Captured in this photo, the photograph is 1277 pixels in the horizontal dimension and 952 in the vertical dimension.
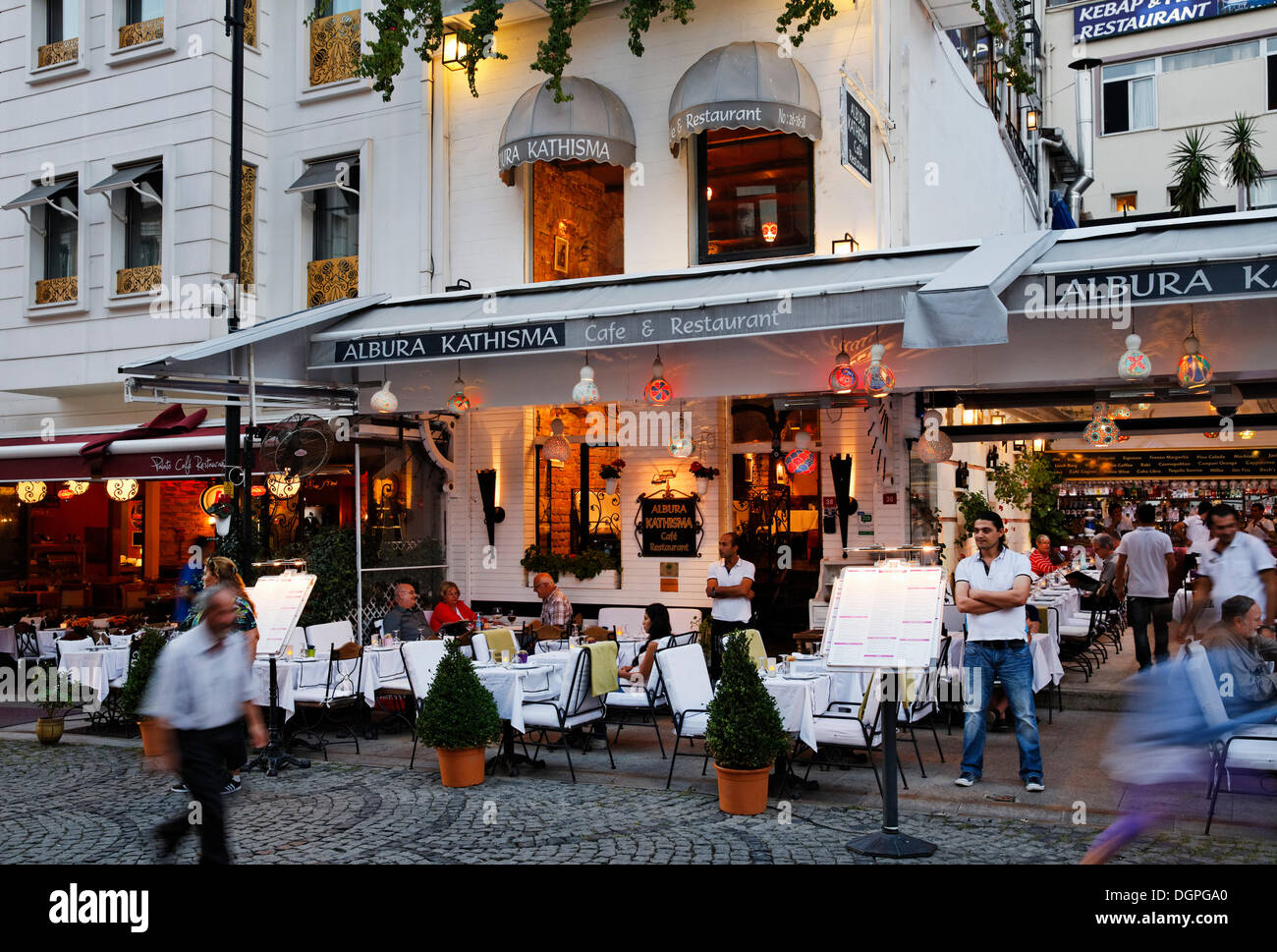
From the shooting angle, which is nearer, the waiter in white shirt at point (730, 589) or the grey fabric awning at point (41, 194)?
the waiter in white shirt at point (730, 589)

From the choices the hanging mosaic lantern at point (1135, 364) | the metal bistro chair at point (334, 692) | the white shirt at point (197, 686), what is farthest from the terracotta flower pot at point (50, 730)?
the hanging mosaic lantern at point (1135, 364)

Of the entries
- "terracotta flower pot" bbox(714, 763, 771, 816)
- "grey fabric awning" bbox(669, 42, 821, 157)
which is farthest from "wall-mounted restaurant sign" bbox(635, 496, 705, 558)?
"terracotta flower pot" bbox(714, 763, 771, 816)

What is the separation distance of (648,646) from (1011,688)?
12.6 feet

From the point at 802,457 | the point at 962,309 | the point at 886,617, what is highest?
the point at 962,309

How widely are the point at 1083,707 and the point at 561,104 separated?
8.99 metres

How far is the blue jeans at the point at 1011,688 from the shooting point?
8078 millimetres

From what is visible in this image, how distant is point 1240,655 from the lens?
650cm

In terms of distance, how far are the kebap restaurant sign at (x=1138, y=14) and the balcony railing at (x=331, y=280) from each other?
21.1m

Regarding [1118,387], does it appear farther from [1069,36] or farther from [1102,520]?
[1069,36]

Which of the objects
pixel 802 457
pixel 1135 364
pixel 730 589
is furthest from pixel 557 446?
pixel 1135 364

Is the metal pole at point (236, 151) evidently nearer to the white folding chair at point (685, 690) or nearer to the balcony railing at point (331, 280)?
the balcony railing at point (331, 280)

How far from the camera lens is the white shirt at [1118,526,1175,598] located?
38.8ft

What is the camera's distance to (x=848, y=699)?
9.49 meters

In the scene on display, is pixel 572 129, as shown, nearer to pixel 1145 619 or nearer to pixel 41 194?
pixel 1145 619
